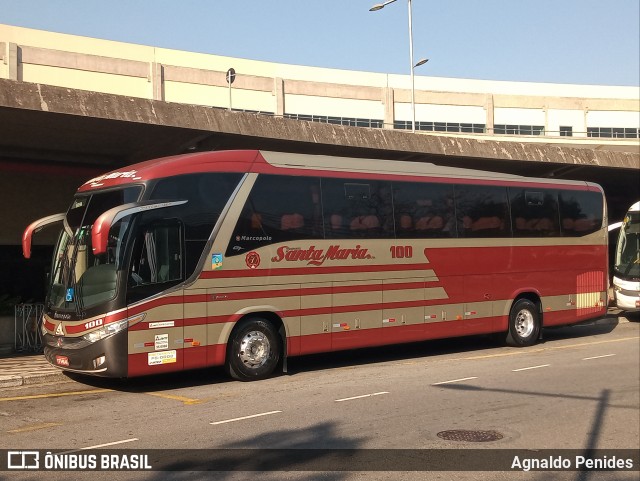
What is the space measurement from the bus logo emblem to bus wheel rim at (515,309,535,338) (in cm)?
749

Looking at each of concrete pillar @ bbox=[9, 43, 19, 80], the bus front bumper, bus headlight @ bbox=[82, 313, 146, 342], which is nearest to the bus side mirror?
the bus front bumper

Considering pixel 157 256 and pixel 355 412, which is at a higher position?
pixel 157 256

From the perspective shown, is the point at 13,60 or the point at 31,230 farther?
the point at 13,60

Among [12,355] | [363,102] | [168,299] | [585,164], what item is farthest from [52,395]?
[363,102]

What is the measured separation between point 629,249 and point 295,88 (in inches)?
1691

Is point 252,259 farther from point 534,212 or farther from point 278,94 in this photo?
point 278,94

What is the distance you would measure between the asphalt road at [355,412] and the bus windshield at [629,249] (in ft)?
28.0

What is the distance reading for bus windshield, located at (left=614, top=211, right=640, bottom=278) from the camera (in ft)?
76.8

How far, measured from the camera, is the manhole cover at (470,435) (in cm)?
852

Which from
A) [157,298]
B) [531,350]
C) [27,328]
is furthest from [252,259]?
[531,350]

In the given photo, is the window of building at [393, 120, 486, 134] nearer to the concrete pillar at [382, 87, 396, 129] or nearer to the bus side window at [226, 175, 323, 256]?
the concrete pillar at [382, 87, 396, 129]

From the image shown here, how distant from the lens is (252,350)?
13.0 m

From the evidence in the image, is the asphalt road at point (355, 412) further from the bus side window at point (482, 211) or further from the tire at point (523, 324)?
the bus side window at point (482, 211)

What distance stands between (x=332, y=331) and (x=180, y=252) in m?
3.46
